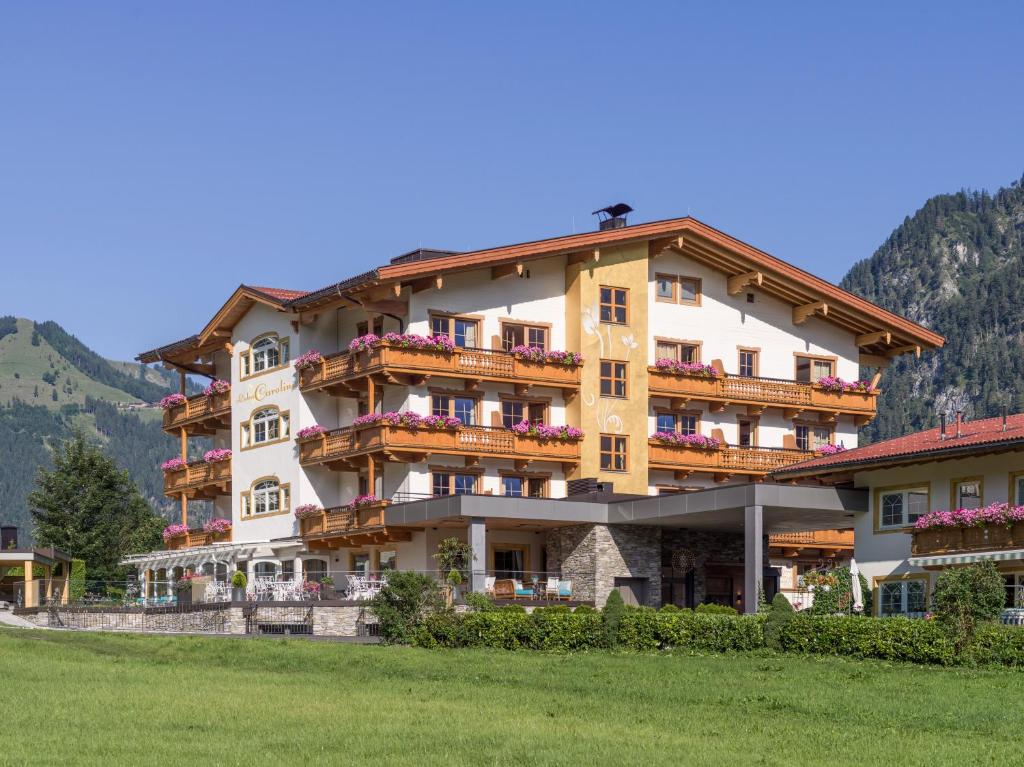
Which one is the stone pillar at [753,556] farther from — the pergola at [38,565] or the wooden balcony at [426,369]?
the pergola at [38,565]

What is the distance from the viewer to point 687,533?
54469 millimetres

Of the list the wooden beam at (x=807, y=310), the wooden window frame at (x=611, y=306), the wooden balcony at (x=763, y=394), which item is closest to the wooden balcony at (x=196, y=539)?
the wooden window frame at (x=611, y=306)

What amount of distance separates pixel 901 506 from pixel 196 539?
29.2 m

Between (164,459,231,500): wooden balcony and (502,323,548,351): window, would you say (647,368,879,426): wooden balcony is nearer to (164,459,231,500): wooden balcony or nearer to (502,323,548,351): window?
(502,323,548,351): window

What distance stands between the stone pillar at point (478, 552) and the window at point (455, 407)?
5.36 m

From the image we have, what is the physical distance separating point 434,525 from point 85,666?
64.5ft

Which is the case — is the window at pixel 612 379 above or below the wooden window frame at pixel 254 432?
above

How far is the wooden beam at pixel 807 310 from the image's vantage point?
6028cm

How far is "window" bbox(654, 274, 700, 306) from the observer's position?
58.7m

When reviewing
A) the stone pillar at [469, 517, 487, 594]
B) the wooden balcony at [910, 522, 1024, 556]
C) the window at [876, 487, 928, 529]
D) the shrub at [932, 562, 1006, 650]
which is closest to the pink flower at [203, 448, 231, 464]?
the stone pillar at [469, 517, 487, 594]

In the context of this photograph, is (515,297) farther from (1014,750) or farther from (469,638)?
(1014,750)

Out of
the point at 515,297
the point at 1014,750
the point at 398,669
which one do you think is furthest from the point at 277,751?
the point at 515,297

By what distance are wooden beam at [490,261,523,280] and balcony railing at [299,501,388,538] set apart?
8.51 metres

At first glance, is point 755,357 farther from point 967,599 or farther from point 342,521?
point 967,599
